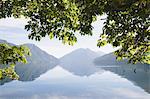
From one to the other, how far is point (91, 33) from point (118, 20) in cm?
155

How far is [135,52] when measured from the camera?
34.7 feet

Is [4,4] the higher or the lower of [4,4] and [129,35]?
the higher

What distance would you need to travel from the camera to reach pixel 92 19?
31.6ft

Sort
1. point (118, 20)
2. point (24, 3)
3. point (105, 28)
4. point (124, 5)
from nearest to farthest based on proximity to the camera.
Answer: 1. point (124, 5)
2. point (118, 20)
3. point (105, 28)
4. point (24, 3)

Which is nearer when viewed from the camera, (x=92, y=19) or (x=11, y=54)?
(x=92, y=19)

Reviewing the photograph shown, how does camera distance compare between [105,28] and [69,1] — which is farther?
[69,1]

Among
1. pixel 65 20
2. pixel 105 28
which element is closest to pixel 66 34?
pixel 65 20

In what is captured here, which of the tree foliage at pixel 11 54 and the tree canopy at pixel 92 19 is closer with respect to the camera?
the tree canopy at pixel 92 19

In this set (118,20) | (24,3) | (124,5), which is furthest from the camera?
(24,3)

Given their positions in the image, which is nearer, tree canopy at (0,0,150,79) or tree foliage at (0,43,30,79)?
tree canopy at (0,0,150,79)

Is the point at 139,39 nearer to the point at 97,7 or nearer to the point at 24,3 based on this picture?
the point at 97,7

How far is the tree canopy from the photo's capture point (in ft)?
28.4

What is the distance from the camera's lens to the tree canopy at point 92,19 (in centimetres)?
866

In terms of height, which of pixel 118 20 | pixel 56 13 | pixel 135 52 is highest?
pixel 56 13
